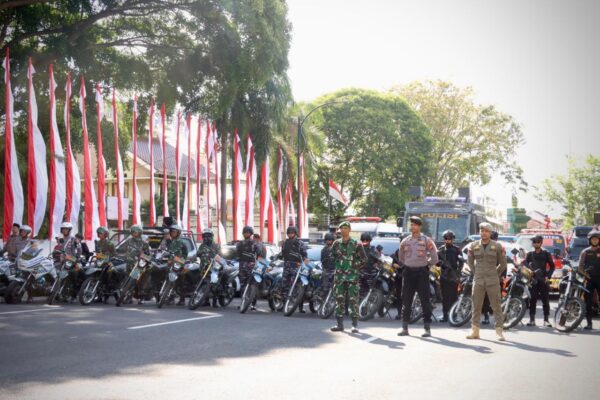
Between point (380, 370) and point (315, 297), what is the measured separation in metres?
8.03

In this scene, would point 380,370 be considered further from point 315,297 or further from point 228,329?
point 315,297

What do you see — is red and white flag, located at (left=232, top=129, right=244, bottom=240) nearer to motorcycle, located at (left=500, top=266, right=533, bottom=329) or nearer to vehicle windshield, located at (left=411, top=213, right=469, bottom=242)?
vehicle windshield, located at (left=411, top=213, right=469, bottom=242)

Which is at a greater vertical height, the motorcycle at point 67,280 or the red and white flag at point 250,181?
the red and white flag at point 250,181

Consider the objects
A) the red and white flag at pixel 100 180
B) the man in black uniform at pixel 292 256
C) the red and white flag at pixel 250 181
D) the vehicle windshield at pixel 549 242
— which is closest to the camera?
the man in black uniform at pixel 292 256

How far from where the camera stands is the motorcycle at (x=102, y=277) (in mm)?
18172

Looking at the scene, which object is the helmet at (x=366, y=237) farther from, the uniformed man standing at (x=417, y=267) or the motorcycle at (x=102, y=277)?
the motorcycle at (x=102, y=277)

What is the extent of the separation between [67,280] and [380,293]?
7622mm

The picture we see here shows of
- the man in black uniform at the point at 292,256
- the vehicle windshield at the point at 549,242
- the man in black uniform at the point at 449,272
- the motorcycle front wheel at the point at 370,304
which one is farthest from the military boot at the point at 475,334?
the vehicle windshield at the point at 549,242

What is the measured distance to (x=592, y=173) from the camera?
265 feet

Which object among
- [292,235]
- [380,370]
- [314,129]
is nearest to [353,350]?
[380,370]

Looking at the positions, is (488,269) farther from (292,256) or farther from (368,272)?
(292,256)

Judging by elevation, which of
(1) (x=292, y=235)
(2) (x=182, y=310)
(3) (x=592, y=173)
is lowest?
(2) (x=182, y=310)

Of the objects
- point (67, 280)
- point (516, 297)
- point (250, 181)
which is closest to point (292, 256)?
point (516, 297)

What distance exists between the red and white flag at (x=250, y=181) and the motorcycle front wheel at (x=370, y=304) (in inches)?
568
